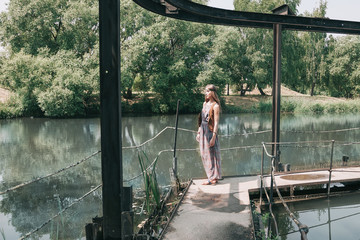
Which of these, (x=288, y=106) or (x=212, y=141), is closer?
(x=212, y=141)

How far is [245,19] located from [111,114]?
15.1 ft

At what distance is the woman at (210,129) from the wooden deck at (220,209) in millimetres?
498

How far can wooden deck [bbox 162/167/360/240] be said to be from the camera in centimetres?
394

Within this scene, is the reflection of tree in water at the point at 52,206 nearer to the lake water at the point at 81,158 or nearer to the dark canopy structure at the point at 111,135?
the lake water at the point at 81,158

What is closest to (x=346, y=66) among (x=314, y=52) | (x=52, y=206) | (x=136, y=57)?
(x=314, y=52)

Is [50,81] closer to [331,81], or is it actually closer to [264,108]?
[264,108]

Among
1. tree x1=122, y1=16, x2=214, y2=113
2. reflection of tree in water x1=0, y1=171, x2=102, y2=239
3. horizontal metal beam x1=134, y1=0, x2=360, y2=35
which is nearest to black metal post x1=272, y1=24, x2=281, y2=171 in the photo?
horizontal metal beam x1=134, y1=0, x2=360, y2=35

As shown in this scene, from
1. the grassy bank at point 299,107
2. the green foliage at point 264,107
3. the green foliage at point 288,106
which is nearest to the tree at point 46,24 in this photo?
the grassy bank at point 299,107

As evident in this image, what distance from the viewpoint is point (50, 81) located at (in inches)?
1086

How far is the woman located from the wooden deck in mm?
498

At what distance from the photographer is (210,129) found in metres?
5.53

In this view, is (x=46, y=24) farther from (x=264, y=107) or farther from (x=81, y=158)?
(x=81, y=158)

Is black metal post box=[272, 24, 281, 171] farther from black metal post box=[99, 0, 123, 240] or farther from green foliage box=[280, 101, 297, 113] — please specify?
green foliage box=[280, 101, 297, 113]

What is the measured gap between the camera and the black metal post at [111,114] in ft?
10.7
